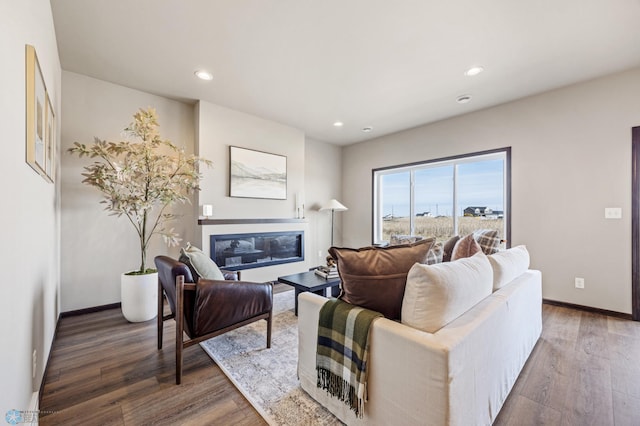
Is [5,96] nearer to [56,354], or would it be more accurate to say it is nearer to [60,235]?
[56,354]

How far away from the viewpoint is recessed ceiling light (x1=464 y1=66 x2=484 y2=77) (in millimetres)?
2727

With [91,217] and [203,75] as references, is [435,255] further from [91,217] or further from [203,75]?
[91,217]

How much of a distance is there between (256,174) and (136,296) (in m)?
2.17

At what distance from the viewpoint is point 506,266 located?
1822 millimetres

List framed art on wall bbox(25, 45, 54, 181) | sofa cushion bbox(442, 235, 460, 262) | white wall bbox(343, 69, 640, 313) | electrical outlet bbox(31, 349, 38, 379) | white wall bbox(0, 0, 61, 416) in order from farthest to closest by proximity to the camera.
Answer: white wall bbox(343, 69, 640, 313), sofa cushion bbox(442, 235, 460, 262), electrical outlet bbox(31, 349, 38, 379), framed art on wall bbox(25, 45, 54, 181), white wall bbox(0, 0, 61, 416)

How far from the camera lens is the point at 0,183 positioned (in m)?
0.95

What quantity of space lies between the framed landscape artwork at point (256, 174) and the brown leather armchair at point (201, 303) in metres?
1.95

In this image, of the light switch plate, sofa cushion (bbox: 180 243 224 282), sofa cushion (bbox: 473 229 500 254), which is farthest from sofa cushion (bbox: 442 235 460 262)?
sofa cushion (bbox: 180 243 224 282)

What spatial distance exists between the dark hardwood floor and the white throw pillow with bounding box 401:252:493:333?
2.57 ft

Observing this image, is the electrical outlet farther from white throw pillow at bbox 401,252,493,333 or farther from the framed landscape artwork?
the framed landscape artwork

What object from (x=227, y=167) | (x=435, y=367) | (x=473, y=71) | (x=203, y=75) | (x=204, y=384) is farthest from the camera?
(x=227, y=167)

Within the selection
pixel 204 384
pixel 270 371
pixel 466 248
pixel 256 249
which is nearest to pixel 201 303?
pixel 204 384

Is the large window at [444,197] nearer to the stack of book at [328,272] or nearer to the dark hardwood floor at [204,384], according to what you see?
the dark hardwood floor at [204,384]

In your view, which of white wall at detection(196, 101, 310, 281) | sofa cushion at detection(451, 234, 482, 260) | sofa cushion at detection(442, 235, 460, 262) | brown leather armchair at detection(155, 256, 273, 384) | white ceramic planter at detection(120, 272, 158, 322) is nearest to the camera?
brown leather armchair at detection(155, 256, 273, 384)
